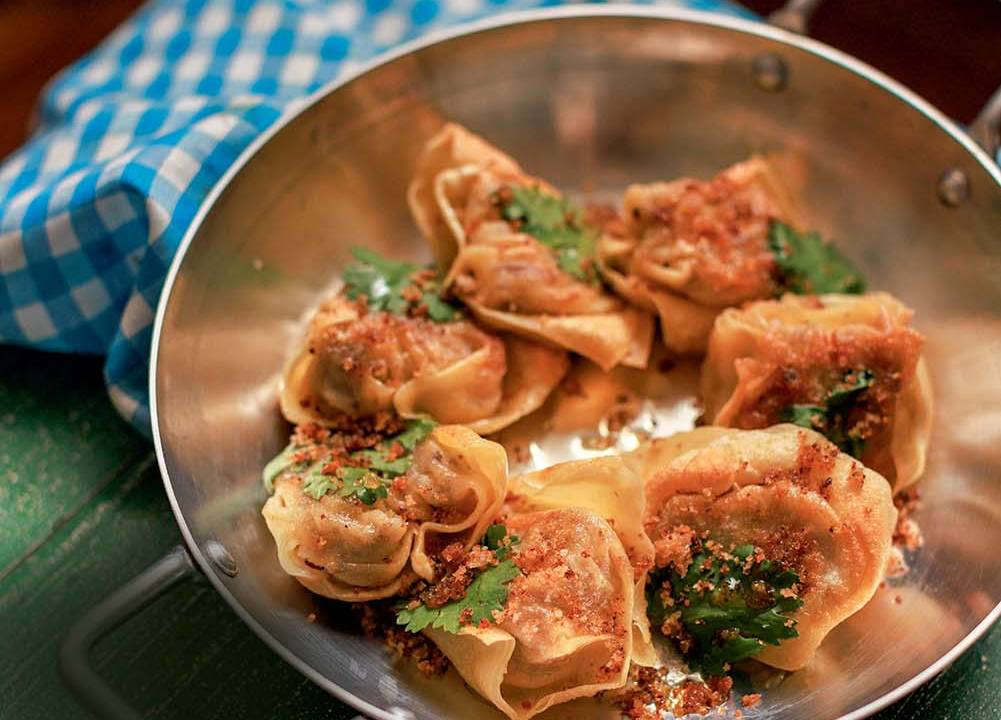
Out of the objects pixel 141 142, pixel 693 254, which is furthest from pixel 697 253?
pixel 141 142

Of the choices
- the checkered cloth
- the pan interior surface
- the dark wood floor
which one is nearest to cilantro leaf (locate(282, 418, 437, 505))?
the pan interior surface

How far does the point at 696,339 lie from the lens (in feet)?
10.2

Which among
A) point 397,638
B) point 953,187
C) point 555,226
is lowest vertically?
point 397,638

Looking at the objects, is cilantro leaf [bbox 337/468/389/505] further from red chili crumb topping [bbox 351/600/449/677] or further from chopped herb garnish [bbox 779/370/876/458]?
chopped herb garnish [bbox 779/370/876/458]

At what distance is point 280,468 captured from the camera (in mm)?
2732

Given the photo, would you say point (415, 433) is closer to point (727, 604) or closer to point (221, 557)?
point (221, 557)

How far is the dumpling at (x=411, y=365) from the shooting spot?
9.15 ft

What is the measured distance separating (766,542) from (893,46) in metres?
2.81

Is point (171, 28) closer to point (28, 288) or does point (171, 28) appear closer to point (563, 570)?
point (28, 288)

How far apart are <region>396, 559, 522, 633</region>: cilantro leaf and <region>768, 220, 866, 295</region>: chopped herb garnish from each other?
132 centimetres

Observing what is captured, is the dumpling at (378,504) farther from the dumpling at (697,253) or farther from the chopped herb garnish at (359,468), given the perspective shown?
the dumpling at (697,253)

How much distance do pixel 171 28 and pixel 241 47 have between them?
0.36 m

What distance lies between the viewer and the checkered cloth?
3.05m

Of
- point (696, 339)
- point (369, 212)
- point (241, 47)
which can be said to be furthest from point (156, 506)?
point (241, 47)
